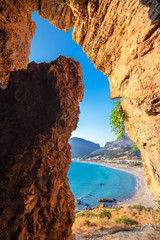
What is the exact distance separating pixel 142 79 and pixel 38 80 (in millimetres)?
11427

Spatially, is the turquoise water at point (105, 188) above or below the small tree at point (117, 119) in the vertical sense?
below

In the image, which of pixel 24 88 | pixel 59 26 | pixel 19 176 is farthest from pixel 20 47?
pixel 19 176

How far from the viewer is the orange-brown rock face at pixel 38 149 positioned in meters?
5.62

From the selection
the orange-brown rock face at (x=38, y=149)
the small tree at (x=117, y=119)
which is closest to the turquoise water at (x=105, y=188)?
the orange-brown rock face at (x=38, y=149)

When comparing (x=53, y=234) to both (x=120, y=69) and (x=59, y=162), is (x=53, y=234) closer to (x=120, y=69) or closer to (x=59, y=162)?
(x=59, y=162)

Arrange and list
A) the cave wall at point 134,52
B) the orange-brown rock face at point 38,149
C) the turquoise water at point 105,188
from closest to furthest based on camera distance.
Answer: the cave wall at point 134,52
the orange-brown rock face at point 38,149
the turquoise water at point 105,188

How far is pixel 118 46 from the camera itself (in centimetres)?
391

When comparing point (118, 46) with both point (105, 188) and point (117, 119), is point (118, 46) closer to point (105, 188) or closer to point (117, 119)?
point (117, 119)

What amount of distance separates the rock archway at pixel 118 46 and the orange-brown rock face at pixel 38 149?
218 millimetres

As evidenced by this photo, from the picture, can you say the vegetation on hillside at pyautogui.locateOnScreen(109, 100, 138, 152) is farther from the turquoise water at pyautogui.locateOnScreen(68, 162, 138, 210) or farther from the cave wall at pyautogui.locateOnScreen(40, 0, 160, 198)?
the turquoise water at pyautogui.locateOnScreen(68, 162, 138, 210)

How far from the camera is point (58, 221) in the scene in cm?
661

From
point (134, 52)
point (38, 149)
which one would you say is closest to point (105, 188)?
point (38, 149)

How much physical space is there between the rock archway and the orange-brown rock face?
0.22 m

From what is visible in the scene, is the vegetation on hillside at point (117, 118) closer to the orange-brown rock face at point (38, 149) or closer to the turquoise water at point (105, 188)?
the orange-brown rock face at point (38, 149)
